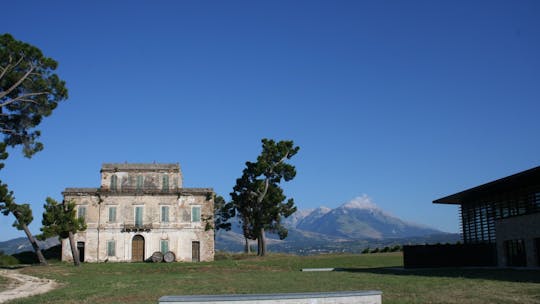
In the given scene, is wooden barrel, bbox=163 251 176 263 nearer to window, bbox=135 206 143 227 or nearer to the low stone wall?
window, bbox=135 206 143 227

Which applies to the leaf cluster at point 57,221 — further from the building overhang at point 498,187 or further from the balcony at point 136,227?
the building overhang at point 498,187

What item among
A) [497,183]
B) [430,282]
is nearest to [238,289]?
[430,282]

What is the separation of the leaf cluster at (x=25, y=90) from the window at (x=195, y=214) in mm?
15393

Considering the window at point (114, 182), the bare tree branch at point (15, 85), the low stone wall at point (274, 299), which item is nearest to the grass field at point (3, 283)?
the bare tree branch at point (15, 85)

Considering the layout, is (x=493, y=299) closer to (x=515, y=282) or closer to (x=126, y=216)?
(x=515, y=282)

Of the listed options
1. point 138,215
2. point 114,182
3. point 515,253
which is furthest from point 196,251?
point 515,253

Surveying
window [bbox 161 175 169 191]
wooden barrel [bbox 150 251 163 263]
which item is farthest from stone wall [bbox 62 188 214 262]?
window [bbox 161 175 169 191]

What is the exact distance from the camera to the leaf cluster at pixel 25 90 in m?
35.3

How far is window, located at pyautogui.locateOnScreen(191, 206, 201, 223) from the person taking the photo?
1984 inches

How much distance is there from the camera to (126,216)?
4975 centimetres

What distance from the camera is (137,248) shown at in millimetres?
49781

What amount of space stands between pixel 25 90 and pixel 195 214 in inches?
749

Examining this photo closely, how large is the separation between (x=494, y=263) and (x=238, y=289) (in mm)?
20441

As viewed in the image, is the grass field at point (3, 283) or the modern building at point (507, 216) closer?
the grass field at point (3, 283)
